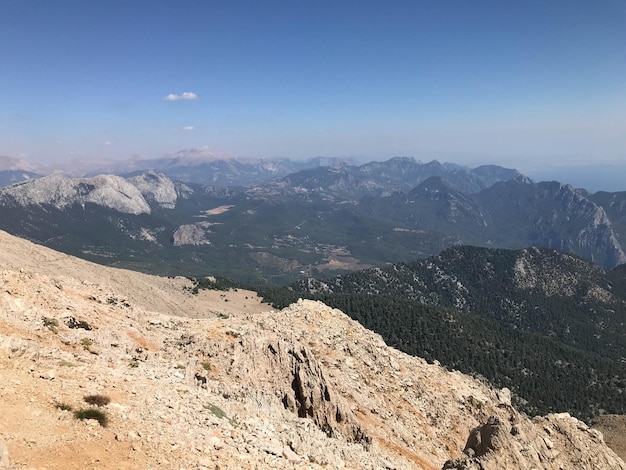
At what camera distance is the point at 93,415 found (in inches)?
829

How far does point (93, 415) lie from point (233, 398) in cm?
1075

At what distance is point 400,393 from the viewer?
Result: 49.5 m

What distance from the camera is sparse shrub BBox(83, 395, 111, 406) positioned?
2216cm

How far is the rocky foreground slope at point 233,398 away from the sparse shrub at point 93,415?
0.67ft

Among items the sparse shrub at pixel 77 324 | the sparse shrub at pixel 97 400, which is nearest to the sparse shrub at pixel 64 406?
the sparse shrub at pixel 97 400

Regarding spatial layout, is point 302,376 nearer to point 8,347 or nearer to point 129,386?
point 129,386

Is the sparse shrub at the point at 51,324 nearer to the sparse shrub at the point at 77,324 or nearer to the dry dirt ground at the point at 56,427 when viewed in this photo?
the sparse shrub at the point at 77,324

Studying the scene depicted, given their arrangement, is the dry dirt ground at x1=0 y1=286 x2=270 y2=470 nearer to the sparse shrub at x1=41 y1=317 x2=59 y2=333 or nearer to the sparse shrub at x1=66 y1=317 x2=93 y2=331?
the sparse shrub at x1=41 y1=317 x2=59 y2=333

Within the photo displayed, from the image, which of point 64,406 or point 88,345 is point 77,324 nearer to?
point 88,345

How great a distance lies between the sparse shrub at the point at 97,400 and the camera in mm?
22156

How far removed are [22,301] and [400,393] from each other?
141ft

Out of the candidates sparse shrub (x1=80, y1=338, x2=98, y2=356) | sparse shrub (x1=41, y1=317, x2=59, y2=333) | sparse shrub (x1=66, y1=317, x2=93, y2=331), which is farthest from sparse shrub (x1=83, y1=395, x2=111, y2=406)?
sparse shrub (x1=66, y1=317, x2=93, y2=331)

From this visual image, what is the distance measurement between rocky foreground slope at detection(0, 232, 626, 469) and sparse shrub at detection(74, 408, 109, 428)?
0.67 feet

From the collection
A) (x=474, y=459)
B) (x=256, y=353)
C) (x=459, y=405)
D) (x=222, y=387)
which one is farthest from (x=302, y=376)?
(x=459, y=405)
